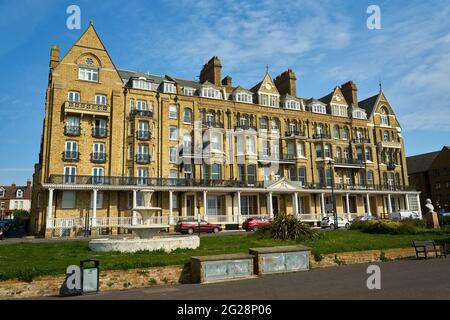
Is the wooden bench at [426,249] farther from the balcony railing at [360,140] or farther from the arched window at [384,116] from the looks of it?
the arched window at [384,116]

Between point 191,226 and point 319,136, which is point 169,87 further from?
point 319,136

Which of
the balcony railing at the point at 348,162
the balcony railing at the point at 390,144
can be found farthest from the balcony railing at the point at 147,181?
the balcony railing at the point at 390,144

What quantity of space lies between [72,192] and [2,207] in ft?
216

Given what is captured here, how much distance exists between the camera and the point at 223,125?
42000 millimetres

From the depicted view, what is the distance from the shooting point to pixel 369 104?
184 feet

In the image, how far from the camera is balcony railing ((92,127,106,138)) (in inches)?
1406

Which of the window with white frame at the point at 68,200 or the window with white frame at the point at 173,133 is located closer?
the window with white frame at the point at 68,200

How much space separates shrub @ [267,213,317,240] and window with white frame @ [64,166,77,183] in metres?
21.4

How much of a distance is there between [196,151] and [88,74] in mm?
13700

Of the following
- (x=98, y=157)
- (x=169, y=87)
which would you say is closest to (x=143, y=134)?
(x=98, y=157)

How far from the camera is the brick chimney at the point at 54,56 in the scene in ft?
120

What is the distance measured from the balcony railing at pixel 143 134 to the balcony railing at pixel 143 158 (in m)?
1.74

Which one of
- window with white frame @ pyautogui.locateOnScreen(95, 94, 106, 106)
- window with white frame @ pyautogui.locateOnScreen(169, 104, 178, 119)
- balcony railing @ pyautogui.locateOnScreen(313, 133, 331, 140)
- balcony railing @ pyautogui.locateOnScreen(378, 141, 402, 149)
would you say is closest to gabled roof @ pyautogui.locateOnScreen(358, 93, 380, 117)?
balcony railing @ pyautogui.locateOnScreen(378, 141, 402, 149)
